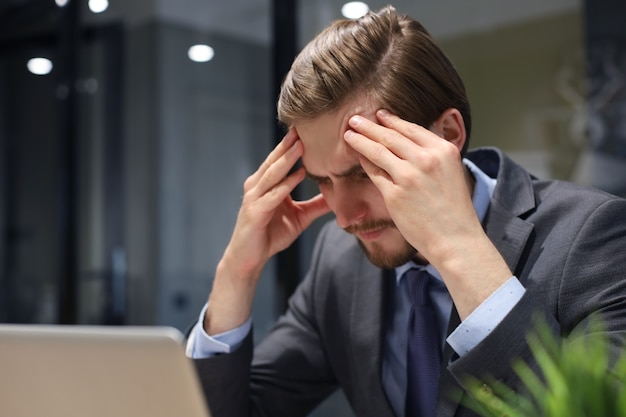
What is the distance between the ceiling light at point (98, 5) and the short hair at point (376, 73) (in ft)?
7.67

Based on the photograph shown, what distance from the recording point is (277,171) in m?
1.56

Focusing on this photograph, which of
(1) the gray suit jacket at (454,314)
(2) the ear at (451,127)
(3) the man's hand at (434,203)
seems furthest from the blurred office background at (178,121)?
(3) the man's hand at (434,203)

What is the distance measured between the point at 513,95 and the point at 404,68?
0.93 meters

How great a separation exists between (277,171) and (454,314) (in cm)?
44

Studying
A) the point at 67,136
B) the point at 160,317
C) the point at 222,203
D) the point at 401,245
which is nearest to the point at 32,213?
the point at 67,136

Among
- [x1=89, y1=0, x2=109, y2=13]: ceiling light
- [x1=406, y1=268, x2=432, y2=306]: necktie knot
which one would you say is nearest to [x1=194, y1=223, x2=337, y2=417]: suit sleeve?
[x1=406, y1=268, x2=432, y2=306]: necktie knot

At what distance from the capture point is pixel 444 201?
121 cm

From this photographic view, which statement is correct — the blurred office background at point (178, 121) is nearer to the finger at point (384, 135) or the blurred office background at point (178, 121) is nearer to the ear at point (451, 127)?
the ear at point (451, 127)

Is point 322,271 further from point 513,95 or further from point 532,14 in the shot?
point 532,14

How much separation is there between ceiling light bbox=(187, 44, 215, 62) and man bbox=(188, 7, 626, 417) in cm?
144

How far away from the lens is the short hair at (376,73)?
1403mm

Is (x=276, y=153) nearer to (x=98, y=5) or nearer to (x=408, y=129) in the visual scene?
(x=408, y=129)

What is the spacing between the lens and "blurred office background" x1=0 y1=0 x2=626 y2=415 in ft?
7.20

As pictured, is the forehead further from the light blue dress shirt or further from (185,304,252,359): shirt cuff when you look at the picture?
(185,304,252,359): shirt cuff
